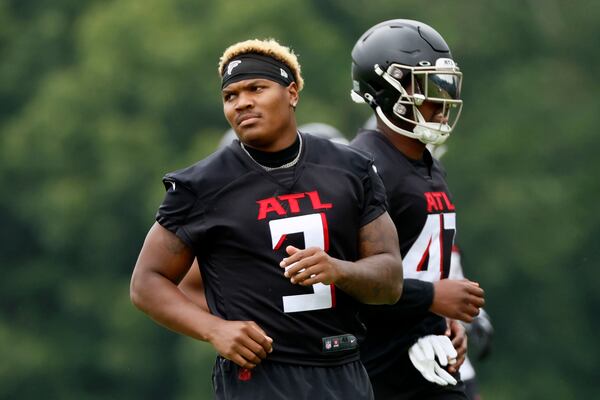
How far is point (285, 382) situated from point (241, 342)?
0.31 metres

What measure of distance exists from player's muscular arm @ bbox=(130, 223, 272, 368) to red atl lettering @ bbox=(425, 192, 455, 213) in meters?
1.47

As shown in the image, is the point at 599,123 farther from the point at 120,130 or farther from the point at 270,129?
the point at 270,129

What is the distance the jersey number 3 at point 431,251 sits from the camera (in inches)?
283

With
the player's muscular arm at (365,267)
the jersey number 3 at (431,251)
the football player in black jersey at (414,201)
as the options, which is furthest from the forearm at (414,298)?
the player's muscular arm at (365,267)

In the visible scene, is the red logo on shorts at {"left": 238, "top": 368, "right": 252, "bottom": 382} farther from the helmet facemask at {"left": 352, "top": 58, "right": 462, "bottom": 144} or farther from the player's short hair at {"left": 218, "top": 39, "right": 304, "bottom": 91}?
the helmet facemask at {"left": 352, "top": 58, "right": 462, "bottom": 144}

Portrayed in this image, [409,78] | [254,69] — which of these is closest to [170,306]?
[254,69]

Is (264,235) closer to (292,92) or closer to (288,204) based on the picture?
(288,204)

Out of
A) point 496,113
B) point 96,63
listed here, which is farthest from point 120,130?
point 496,113

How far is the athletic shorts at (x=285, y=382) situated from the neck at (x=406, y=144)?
1.47 metres

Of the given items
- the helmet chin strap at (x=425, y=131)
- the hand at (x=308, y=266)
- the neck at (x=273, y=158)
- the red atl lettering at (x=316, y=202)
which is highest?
the helmet chin strap at (x=425, y=131)

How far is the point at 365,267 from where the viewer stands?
20.0 feet

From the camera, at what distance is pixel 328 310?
20.4 ft

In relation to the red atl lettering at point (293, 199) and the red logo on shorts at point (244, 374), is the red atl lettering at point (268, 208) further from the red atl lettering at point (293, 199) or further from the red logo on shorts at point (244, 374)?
the red logo on shorts at point (244, 374)

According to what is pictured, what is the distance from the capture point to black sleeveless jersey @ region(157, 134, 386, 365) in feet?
20.0
